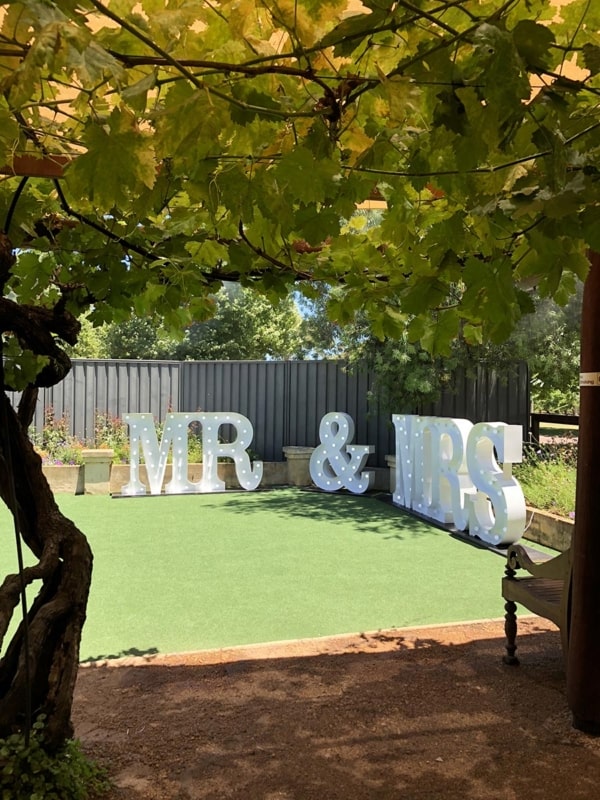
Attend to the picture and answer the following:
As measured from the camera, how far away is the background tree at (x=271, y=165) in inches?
53.4

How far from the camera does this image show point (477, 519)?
7816 millimetres

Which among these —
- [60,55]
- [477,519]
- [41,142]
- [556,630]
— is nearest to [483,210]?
[60,55]

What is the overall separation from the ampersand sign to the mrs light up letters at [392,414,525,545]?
1.27 m

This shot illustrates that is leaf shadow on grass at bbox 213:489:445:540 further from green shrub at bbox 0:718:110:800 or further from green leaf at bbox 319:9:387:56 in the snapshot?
green leaf at bbox 319:9:387:56

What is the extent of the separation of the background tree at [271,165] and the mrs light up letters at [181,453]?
7522 mm

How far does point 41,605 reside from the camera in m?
2.82

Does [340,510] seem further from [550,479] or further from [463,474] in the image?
[550,479]

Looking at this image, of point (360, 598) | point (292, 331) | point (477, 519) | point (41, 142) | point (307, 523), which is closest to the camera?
point (41, 142)

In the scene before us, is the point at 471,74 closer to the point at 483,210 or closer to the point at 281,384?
the point at 483,210

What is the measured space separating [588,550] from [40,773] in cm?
260

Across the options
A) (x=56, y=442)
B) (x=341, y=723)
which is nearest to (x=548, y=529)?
(x=341, y=723)

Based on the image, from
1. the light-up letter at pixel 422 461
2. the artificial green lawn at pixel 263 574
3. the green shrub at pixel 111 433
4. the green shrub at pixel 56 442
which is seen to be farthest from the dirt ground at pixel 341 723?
the green shrub at pixel 111 433

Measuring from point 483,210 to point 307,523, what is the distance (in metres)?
7.49

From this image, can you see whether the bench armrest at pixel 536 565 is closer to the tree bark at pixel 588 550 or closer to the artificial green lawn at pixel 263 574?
the tree bark at pixel 588 550
